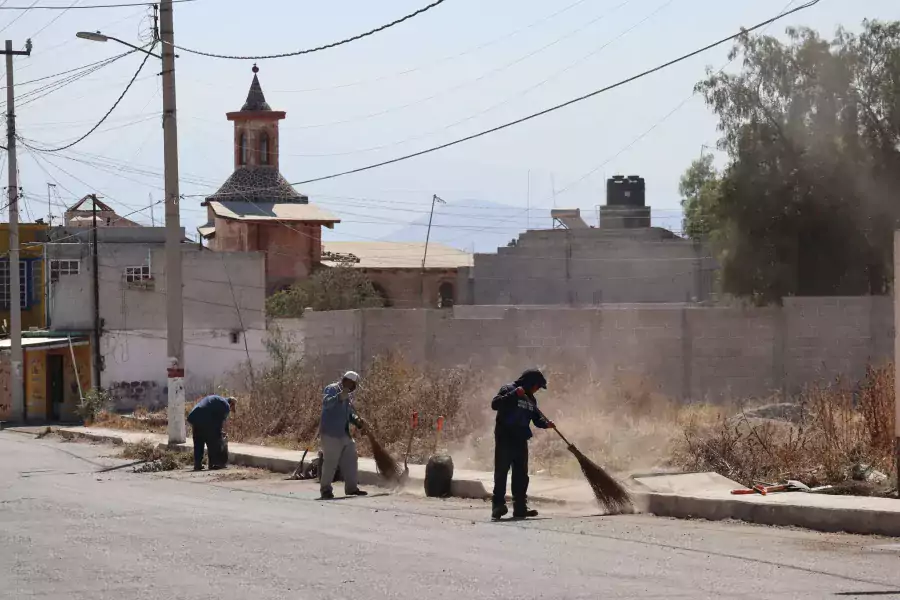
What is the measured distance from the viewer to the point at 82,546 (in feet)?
37.3

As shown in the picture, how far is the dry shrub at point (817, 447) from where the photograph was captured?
49.6ft

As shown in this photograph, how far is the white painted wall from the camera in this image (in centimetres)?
4425

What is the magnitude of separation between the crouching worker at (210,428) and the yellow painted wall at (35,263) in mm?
39517

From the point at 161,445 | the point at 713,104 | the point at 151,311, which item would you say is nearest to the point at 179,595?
the point at 161,445

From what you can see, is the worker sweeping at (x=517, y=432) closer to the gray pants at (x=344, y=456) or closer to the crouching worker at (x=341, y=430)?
the crouching worker at (x=341, y=430)

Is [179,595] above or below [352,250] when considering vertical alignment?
below

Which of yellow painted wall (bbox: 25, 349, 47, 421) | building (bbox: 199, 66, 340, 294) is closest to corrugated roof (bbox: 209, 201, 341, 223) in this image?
building (bbox: 199, 66, 340, 294)

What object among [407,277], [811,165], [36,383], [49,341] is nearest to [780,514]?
[811,165]

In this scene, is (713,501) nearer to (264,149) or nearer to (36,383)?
(36,383)

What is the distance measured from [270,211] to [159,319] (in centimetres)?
4649

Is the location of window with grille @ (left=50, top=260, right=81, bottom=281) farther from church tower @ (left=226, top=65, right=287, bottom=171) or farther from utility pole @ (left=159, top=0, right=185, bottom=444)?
church tower @ (left=226, top=65, right=287, bottom=171)

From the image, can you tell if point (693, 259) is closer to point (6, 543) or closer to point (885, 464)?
point (885, 464)

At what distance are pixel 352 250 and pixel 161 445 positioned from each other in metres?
72.5

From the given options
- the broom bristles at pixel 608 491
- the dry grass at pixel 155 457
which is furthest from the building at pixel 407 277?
the broom bristles at pixel 608 491
